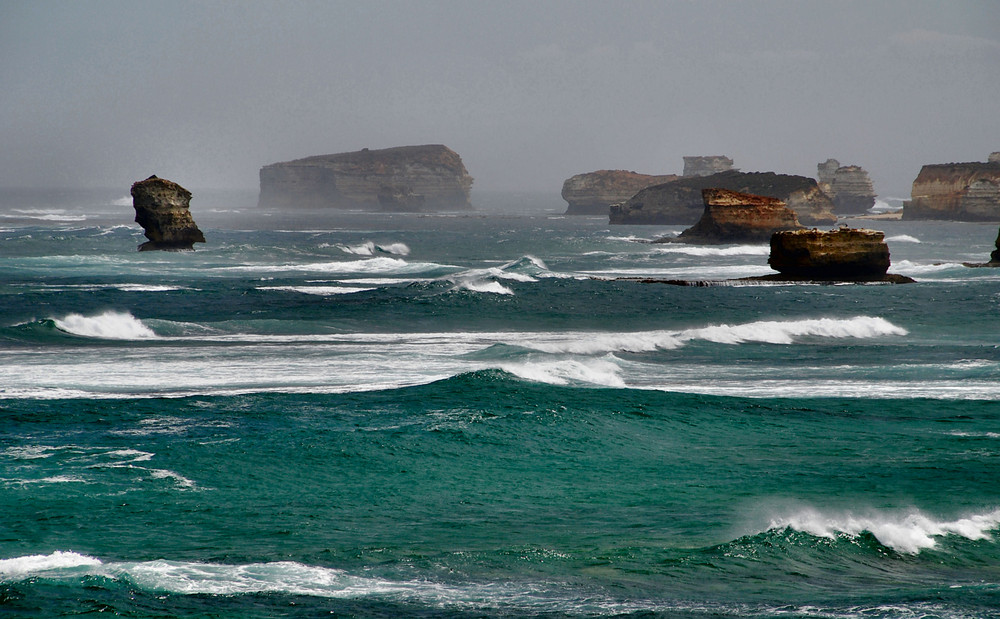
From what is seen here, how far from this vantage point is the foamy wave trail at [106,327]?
96.2 ft

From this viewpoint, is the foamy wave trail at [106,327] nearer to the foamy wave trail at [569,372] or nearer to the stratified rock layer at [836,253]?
the foamy wave trail at [569,372]

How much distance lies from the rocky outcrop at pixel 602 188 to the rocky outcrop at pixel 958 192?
122 ft

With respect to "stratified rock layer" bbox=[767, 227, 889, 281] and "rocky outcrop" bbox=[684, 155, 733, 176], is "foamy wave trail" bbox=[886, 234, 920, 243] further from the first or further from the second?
"rocky outcrop" bbox=[684, 155, 733, 176]

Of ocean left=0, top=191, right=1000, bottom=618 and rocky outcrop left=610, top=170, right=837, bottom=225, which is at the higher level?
rocky outcrop left=610, top=170, right=837, bottom=225

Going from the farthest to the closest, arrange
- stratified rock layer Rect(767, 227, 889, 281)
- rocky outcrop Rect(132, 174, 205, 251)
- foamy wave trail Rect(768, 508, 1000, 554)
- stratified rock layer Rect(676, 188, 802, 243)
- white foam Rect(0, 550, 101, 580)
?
stratified rock layer Rect(676, 188, 802, 243), rocky outcrop Rect(132, 174, 205, 251), stratified rock layer Rect(767, 227, 889, 281), foamy wave trail Rect(768, 508, 1000, 554), white foam Rect(0, 550, 101, 580)

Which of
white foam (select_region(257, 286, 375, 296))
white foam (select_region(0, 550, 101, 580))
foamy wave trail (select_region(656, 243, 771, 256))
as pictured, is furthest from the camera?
foamy wave trail (select_region(656, 243, 771, 256))

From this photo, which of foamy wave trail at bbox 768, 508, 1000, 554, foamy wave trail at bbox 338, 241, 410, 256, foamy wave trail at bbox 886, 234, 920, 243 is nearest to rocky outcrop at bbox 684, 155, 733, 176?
foamy wave trail at bbox 886, 234, 920, 243

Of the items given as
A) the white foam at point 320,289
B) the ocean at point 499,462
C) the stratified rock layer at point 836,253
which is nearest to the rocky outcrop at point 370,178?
the white foam at point 320,289

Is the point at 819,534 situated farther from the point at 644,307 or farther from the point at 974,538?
the point at 644,307

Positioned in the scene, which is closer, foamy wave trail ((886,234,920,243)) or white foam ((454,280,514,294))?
white foam ((454,280,514,294))

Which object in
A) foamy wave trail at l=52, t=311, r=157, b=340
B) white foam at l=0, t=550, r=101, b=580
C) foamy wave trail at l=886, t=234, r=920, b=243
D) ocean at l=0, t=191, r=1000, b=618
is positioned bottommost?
ocean at l=0, t=191, r=1000, b=618

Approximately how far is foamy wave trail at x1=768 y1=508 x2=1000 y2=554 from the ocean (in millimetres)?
39

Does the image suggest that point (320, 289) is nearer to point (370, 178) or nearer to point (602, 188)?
point (602, 188)

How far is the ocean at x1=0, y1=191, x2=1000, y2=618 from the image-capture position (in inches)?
380
